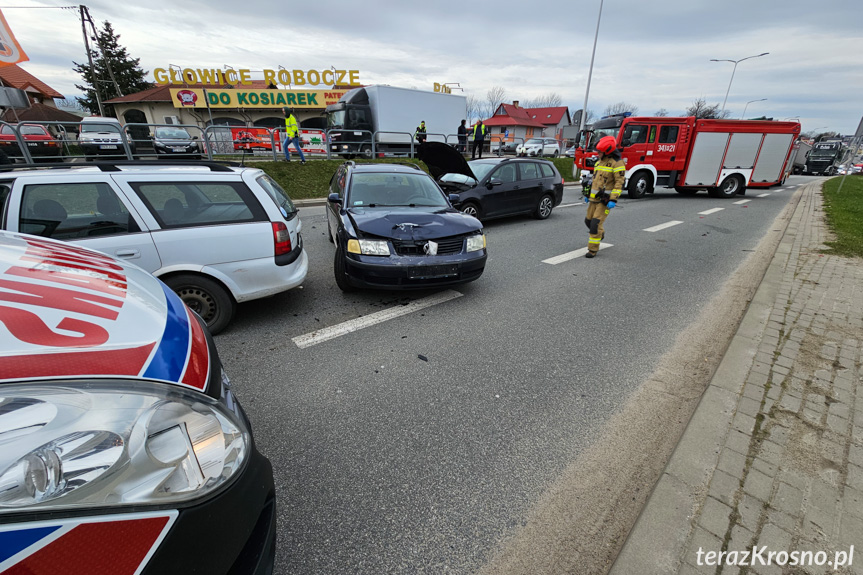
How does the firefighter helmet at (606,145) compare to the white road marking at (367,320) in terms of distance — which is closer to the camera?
the white road marking at (367,320)

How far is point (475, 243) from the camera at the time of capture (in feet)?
15.3

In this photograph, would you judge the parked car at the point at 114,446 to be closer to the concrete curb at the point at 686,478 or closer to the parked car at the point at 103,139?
the concrete curb at the point at 686,478

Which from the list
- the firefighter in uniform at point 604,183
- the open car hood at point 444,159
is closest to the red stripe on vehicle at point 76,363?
the firefighter in uniform at point 604,183

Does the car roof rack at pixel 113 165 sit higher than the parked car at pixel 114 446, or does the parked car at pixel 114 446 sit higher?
the car roof rack at pixel 113 165

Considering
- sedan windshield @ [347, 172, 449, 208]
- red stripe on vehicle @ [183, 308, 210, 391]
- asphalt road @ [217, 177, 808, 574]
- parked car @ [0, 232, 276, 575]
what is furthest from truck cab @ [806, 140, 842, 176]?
parked car @ [0, 232, 276, 575]

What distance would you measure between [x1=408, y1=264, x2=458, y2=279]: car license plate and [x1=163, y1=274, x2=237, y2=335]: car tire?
1831mm

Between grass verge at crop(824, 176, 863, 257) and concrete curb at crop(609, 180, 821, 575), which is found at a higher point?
grass verge at crop(824, 176, 863, 257)

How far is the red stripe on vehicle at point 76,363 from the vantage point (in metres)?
0.98

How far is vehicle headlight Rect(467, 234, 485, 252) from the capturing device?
181 inches

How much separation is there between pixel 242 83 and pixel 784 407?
4349 centimetres

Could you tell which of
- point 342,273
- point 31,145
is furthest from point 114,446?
point 31,145

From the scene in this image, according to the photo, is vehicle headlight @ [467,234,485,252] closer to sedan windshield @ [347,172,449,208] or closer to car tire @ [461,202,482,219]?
sedan windshield @ [347,172,449,208]

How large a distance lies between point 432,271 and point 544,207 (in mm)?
6642

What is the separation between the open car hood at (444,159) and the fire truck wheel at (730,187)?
1274 centimetres
